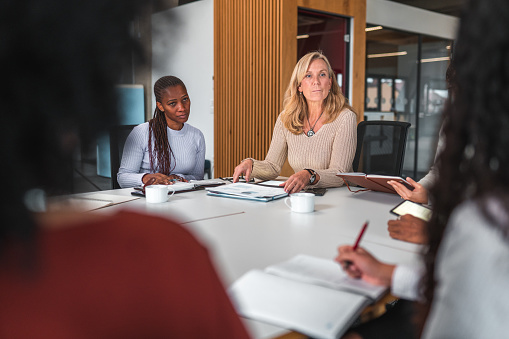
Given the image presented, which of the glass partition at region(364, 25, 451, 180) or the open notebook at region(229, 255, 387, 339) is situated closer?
the open notebook at region(229, 255, 387, 339)

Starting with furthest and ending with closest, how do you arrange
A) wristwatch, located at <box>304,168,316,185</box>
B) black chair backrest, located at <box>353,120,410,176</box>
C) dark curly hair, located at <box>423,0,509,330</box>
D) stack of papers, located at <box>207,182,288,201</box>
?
black chair backrest, located at <box>353,120,410,176</box>, wristwatch, located at <box>304,168,316,185</box>, stack of papers, located at <box>207,182,288,201</box>, dark curly hair, located at <box>423,0,509,330</box>

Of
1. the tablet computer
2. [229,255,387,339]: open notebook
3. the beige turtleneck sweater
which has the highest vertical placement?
the beige turtleneck sweater

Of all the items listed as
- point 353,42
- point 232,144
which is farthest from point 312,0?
point 232,144

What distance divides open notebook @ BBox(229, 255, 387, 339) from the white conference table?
4 cm

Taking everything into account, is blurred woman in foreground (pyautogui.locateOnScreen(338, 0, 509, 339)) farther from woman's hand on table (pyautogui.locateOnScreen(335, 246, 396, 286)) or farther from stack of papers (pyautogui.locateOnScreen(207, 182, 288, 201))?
stack of papers (pyautogui.locateOnScreen(207, 182, 288, 201))

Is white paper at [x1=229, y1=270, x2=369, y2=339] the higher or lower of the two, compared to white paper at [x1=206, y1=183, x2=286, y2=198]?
lower

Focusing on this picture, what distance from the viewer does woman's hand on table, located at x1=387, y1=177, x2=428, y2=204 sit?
2.00 meters

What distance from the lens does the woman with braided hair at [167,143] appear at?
286 cm

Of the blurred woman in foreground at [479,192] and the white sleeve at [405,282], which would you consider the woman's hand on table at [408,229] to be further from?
the blurred woman in foreground at [479,192]

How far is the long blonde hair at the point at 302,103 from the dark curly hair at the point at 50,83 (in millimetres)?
2548

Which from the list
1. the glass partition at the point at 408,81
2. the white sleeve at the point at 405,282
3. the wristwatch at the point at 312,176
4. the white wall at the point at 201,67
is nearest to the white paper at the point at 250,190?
the wristwatch at the point at 312,176

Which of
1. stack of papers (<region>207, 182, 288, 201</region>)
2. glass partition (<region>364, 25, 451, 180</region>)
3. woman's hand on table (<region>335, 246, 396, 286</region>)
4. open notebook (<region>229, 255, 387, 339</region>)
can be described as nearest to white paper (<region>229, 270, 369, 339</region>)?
open notebook (<region>229, 255, 387, 339</region>)

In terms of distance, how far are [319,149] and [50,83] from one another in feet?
8.35

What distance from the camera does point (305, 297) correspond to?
3.23 feet
